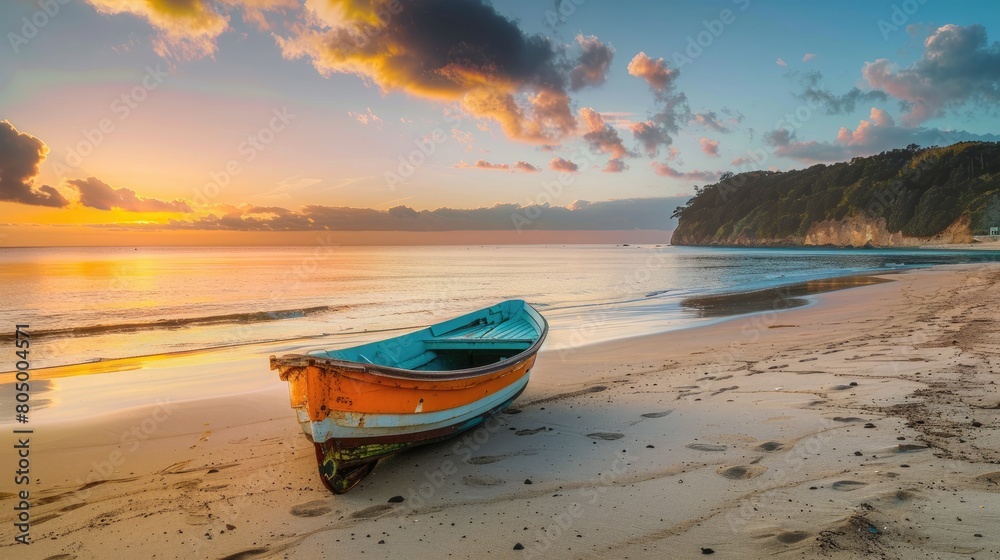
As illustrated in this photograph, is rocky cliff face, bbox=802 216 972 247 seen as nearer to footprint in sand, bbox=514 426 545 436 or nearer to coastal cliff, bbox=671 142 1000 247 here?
coastal cliff, bbox=671 142 1000 247

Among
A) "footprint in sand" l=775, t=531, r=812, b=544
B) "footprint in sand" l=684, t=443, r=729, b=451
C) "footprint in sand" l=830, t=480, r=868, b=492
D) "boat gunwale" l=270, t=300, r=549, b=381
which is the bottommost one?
"footprint in sand" l=684, t=443, r=729, b=451

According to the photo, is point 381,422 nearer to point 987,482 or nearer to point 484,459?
point 484,459

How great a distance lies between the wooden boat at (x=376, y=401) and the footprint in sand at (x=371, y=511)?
1.37 ft

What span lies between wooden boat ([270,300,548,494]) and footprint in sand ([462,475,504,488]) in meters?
0.73

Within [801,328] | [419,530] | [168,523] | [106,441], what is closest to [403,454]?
[419,530]

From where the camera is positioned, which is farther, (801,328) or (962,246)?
(962,246)

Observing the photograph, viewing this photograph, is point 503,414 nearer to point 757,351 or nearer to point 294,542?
point 294,542

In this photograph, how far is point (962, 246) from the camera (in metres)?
84.4

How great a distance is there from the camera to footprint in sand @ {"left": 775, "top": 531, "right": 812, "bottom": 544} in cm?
365

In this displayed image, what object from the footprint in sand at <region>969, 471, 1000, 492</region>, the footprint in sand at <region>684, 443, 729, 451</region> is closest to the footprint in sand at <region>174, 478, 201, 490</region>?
the footprint in sand at <region>684, 443, 729, 451</region>

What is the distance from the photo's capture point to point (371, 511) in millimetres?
4617

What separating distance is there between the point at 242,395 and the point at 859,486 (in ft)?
28.8

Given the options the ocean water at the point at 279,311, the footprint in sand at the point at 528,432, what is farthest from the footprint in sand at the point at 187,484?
the ocean water at the point at 279,311

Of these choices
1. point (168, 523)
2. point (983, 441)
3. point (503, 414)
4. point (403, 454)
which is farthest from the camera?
point (503, 414)
